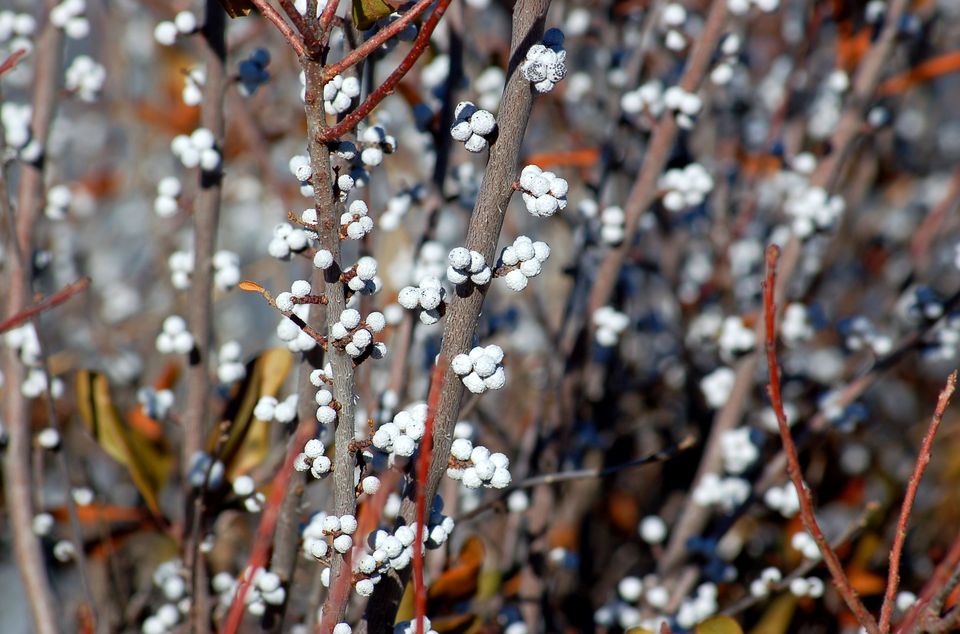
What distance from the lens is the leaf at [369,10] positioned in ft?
3.09

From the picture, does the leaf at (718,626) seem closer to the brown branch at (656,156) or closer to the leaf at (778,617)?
the leaf at (778,617)

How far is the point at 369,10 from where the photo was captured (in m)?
0.95

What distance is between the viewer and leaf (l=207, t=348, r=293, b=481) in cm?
142

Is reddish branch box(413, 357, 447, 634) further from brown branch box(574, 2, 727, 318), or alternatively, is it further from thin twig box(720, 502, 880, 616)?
brown branch box(574, 2, 727, 318)

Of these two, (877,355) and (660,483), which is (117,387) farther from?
(877,355)

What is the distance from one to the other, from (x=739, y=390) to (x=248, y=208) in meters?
2.47

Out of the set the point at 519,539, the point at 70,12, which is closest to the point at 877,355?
the point at 519,539

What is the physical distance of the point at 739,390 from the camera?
5.70 ft

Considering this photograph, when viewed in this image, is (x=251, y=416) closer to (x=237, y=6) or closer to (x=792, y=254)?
(x=237, y=6)

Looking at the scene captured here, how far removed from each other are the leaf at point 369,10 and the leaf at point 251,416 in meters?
0.60

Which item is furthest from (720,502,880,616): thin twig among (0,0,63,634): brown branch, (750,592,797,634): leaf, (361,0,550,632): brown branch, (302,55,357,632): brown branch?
(0,0,63,634): brown branch

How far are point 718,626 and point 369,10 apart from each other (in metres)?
0.85

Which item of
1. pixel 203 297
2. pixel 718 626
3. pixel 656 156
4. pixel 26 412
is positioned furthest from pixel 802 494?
pixel 26 412

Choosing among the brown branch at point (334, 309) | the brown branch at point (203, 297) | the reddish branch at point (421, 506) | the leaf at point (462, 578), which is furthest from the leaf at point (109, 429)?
the reddish branch at point (421, 506)
